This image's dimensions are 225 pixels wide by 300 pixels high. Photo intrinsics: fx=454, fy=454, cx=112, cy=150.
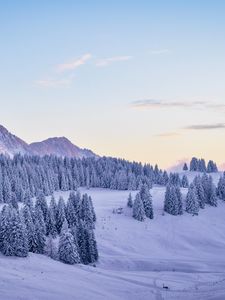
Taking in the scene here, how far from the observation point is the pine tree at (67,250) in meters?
74.7

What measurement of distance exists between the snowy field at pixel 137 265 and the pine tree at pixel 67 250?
2699 mm

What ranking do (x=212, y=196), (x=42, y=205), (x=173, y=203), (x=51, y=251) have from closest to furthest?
(x=51, y=251)
(x=42, y=205)
(x=173, y=203)
(x=212, y=196)

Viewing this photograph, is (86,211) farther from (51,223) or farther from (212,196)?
(212,196)

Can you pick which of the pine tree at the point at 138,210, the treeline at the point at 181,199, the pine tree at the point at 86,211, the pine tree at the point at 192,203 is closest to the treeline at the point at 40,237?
the pine tree at the point at 86,211

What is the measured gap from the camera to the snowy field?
50.4 m

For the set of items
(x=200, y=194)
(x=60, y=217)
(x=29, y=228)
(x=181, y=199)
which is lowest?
(x=29, y=228)

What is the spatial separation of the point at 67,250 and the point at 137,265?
17.0m

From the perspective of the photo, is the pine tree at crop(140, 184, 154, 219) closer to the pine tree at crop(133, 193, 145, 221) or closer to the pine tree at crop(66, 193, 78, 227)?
the pine tree at crop(133, 193, 145, 221)

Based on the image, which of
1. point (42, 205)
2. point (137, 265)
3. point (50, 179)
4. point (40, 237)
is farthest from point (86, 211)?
point (50, 179)

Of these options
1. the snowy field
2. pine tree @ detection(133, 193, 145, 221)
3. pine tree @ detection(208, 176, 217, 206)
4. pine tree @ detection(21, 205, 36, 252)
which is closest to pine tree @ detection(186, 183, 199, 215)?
the snowy field

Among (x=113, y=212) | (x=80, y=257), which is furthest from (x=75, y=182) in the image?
(x=80, y=257)

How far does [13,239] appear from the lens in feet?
234

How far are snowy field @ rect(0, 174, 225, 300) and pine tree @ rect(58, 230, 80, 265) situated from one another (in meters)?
2.70

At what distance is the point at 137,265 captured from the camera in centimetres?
8575
